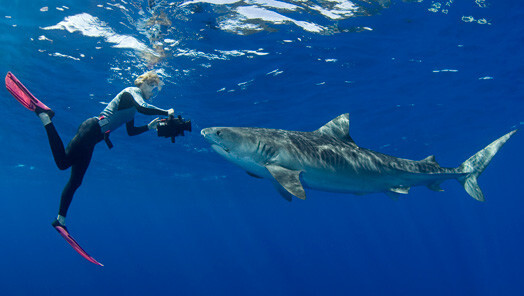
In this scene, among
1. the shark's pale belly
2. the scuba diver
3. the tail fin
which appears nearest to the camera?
the scuba diver

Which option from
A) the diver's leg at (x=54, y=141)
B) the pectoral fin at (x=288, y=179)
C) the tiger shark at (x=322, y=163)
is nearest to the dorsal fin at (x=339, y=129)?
the tiger shark at (x=322, y=163)

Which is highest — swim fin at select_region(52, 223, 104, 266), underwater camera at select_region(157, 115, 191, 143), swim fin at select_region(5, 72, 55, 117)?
swim fin at select_region(5, 72, 55, 117)


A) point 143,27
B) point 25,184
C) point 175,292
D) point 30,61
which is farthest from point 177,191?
point 143,27

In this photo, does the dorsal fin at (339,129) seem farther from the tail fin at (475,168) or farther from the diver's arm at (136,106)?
the diver's arm at (136,106)

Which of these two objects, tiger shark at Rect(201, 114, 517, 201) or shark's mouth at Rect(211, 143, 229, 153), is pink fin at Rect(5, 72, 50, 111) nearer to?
shark's mouth at Rect(211, 143, 229, 153)

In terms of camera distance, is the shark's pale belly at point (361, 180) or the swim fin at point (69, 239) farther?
the shark's pale belly at point (361, 180)

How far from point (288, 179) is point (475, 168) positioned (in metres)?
5.96

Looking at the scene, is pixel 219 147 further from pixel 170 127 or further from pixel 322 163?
pixel 322 163

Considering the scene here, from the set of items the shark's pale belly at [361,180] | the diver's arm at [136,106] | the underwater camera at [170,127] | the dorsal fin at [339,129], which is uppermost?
the diver's arm at [136,106]

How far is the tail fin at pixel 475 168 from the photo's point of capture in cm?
728

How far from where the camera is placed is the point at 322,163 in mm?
5480

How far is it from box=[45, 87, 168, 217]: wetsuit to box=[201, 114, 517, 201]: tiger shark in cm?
170

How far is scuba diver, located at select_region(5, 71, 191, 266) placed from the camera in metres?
5.00

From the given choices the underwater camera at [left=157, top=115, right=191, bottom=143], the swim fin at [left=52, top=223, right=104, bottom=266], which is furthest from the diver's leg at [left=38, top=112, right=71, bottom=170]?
the underwater camera at [left=157, top=115, right=191, bottom=143]
